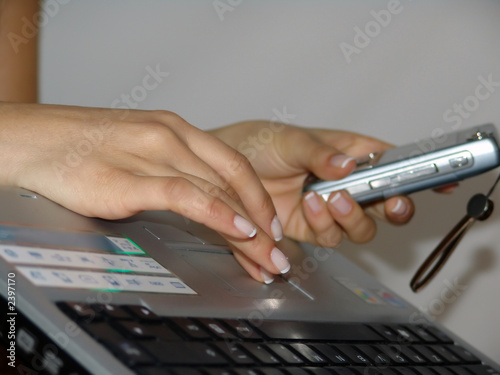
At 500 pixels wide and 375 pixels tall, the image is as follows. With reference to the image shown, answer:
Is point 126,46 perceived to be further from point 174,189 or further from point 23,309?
point 23,309

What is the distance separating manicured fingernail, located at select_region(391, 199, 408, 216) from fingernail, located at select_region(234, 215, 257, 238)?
36 cm

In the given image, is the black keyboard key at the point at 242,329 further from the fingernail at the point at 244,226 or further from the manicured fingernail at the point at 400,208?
the manicured fingernail at the point at 400,208

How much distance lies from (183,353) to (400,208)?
1.72 ft

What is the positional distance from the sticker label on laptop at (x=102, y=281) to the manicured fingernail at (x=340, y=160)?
35cm

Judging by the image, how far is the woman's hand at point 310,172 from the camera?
782 millimetres

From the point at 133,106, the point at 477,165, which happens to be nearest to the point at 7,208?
the point at 477,165

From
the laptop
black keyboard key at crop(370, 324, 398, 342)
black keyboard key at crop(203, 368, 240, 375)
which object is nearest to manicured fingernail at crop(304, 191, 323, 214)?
the laptop

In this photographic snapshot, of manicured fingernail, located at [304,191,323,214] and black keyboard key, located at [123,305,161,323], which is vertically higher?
manicured fingernail, located at [304,191,323,214]

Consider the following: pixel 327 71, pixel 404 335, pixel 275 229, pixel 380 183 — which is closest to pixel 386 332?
pixel 404 335

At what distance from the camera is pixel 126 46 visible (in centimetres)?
99

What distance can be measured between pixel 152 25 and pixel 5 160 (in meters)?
0.54

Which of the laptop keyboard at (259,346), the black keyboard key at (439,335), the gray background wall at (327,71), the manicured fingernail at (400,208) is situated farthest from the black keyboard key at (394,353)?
the gray background wall at (327,71)

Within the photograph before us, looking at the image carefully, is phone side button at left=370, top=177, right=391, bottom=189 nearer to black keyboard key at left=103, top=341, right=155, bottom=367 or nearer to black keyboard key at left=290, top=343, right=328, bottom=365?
black keyboard key at left=290, top=343, right=328, bottom=365

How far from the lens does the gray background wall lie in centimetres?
99
